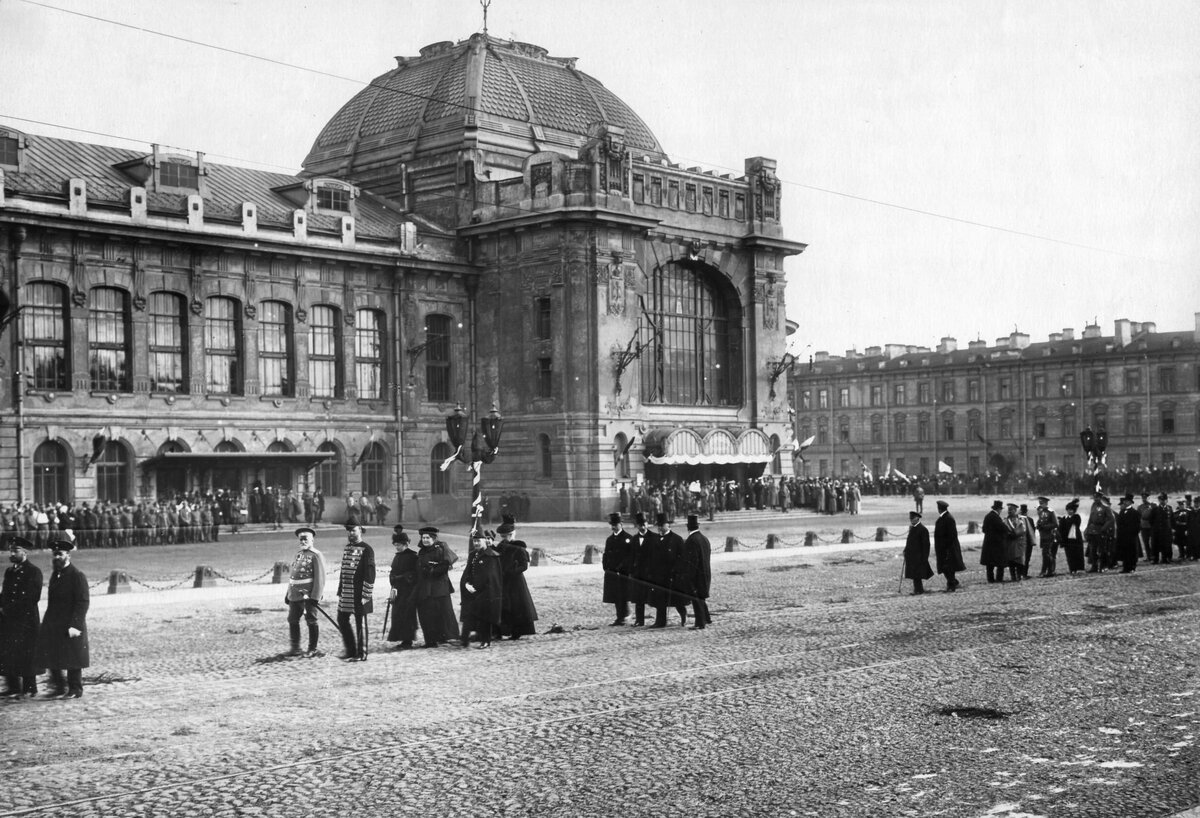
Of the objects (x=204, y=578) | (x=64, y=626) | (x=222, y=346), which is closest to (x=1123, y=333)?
(x=222, y=346)

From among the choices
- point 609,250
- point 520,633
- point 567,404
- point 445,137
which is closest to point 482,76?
point 445,137

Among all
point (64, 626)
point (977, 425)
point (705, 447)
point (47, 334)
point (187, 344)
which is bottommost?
point (64, 626)

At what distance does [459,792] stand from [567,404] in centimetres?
4326

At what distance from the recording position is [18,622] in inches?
557

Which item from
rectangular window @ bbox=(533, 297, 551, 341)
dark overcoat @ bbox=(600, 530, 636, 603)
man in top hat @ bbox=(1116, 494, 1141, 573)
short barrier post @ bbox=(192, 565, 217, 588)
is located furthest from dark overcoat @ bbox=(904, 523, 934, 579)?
rectangular window @ bbox=(533, 297, 551, 341)

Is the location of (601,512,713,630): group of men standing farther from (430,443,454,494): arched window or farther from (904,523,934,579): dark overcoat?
(430,443,454,494): arched window

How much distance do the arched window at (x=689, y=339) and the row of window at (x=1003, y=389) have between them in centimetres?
4774

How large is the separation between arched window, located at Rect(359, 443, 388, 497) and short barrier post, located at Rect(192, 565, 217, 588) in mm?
25499

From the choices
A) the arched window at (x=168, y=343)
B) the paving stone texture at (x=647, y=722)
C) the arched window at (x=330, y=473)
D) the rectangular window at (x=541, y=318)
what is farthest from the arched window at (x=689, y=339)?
the paving stone texture at (x=647, y=722)

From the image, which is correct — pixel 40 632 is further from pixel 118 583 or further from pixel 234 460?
pixel 234 460

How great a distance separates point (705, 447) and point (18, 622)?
43.3m

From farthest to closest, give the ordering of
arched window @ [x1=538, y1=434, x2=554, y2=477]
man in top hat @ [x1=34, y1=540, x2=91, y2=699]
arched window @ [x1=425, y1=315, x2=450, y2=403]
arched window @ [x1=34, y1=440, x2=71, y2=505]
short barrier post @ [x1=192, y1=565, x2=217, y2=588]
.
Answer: arched window @ [x1=425, y1=315, x2=450, y2=403]
arched window @ [x1=538, y1=434, x2=554, y2=477]
arched window @ [x1=34, y1=440, x2=71, y2=505]
short barrier post @ [x1=192, y1=565, x2=217, y2=588]
man in top hat @ [x1=34, y1=540, x2=91, y2=699]

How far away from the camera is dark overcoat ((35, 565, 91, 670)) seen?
46.4 feet

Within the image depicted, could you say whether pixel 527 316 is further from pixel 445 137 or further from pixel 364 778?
pixel 364 778
